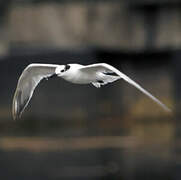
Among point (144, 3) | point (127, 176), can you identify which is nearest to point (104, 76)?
point (127, 176)

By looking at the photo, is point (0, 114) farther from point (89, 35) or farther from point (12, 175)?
point (12, 175)

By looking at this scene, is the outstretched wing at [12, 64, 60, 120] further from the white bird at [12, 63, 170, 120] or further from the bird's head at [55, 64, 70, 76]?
the bird's head at [55, 64, 70, 76]

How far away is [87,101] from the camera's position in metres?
27.1

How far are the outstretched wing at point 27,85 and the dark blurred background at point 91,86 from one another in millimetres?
8633

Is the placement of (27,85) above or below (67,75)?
below

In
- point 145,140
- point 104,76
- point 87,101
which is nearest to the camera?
point 104,76

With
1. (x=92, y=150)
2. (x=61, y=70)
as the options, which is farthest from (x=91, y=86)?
(x=61, y=70)

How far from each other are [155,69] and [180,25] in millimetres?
1637

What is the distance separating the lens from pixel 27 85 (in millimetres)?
13398

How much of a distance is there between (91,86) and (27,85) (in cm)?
1301

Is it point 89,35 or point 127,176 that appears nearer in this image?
point 127,176

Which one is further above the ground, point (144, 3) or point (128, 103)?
point (144, 3)

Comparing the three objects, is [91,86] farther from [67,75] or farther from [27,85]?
[67,75]

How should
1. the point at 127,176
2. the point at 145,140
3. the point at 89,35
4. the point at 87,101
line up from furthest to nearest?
the point at 89,35 < the point at 87,101 < the point at 145,140 < the point at 127,176
